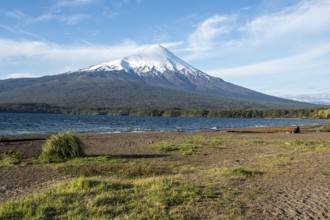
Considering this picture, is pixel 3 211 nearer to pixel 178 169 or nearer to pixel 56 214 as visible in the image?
pixel 56 214

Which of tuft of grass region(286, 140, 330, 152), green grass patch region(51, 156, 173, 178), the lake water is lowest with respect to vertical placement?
the lake water

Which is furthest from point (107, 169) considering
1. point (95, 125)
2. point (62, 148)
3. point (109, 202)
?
point (95, 125)

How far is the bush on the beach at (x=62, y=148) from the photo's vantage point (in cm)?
1814

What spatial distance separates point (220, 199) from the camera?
28.1 feet

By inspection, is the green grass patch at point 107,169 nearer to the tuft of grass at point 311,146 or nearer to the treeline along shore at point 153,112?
the tuft of grass at point 311,146

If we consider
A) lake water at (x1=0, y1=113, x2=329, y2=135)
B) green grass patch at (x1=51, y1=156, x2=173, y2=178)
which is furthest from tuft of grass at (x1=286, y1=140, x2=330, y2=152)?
lake water at (x1=0, y1=113, x2=329, y2=135)

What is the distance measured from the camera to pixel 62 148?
60.3ft

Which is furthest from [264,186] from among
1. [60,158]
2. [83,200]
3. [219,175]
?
[60,158]

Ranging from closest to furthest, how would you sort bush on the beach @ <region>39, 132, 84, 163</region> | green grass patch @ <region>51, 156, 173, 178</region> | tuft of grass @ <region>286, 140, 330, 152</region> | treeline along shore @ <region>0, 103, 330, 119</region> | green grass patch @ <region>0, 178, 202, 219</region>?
green grass patch @ <region>0, 178, 202, 219</region>
green grass patch @ <region>51, 156, 173, 178</region>
bush on the beach @ <region>39, 132, 84, 163</region>
tuft of grass @ <region>286, 140, 330, 152</region>
treeline along shore @ <region>0, 103, 330, 119</region>

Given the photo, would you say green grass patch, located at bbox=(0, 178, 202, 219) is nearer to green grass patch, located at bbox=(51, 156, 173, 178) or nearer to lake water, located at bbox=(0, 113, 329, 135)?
green grass patch, located at bbox=(51, 156, 173, 178)

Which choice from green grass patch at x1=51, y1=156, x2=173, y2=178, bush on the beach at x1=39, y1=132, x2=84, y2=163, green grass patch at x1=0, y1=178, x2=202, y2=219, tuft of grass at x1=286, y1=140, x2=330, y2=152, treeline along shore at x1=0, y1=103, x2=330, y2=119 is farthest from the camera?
treeline along shore at x1=0, y1=103, x2=330, y2=119

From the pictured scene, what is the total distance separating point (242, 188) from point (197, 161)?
25.6 feet

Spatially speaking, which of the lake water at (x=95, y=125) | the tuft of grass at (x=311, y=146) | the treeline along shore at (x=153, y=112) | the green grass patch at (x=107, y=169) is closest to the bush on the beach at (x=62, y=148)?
the green grass patch at (x=107, y=169)

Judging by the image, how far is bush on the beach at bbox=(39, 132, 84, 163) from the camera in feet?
59.5
